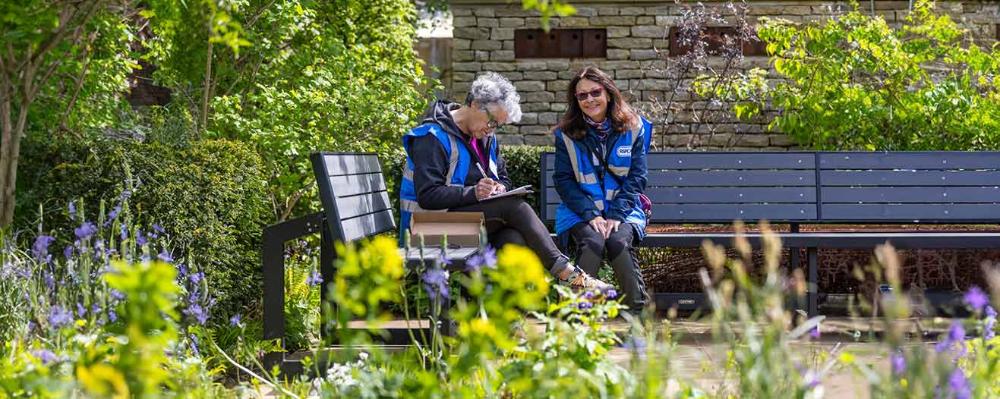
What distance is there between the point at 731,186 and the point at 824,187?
481mm

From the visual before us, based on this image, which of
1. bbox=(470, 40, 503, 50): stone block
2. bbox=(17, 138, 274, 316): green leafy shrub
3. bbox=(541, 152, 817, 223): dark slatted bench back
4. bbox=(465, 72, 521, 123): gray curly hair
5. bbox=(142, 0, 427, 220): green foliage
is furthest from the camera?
bbox=(470, 40, 503, 50): stone block

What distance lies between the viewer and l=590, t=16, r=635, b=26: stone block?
12555mm

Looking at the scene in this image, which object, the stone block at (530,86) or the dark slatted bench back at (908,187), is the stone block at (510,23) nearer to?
the stone block at (530,86)

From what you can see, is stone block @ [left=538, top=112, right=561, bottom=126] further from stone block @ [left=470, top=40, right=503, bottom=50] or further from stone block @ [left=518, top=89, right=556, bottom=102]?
stone block @ [left=470, top=40, right=503, bottom=50]

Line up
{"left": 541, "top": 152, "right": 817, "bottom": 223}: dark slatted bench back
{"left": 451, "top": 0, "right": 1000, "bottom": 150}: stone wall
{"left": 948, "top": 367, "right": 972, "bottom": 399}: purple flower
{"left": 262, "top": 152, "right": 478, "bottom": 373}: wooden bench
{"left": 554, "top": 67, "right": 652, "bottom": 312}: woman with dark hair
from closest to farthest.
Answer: {"left": 948, "top": 367, "right": 972, "bottom": 399}: purple flower < {"left": 262, "top": 152, "right": 478, "bottom": 373}: wooden bench < {"left": 554, "top": 67, "right": 652, "bottom": 312}: woman with dark hair < {"left": 541, "top": 152, "right": 817, "bottom": 223}: dark slatted bench back < {"left": 451, "top": 0, "right": 1000, "bottom": 150}: stone wall

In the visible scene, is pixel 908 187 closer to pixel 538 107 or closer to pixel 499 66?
pixel 538 107

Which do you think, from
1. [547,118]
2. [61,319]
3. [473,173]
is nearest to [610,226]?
[473,173]

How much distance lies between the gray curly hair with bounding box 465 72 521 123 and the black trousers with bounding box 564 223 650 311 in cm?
60

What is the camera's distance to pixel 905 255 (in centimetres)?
754

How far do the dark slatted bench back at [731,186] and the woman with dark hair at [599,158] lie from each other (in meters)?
0.90

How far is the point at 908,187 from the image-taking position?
679 centimetres

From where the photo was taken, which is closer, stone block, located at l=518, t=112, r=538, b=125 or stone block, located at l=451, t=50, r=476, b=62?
stone block, located at l=518, t=112, r=538, b=125

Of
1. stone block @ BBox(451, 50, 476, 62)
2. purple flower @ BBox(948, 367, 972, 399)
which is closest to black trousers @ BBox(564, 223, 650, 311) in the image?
purple flower @ BBox(948, 367, 972, 399)

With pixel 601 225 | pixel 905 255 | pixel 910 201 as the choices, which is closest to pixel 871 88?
pixel 905 255
